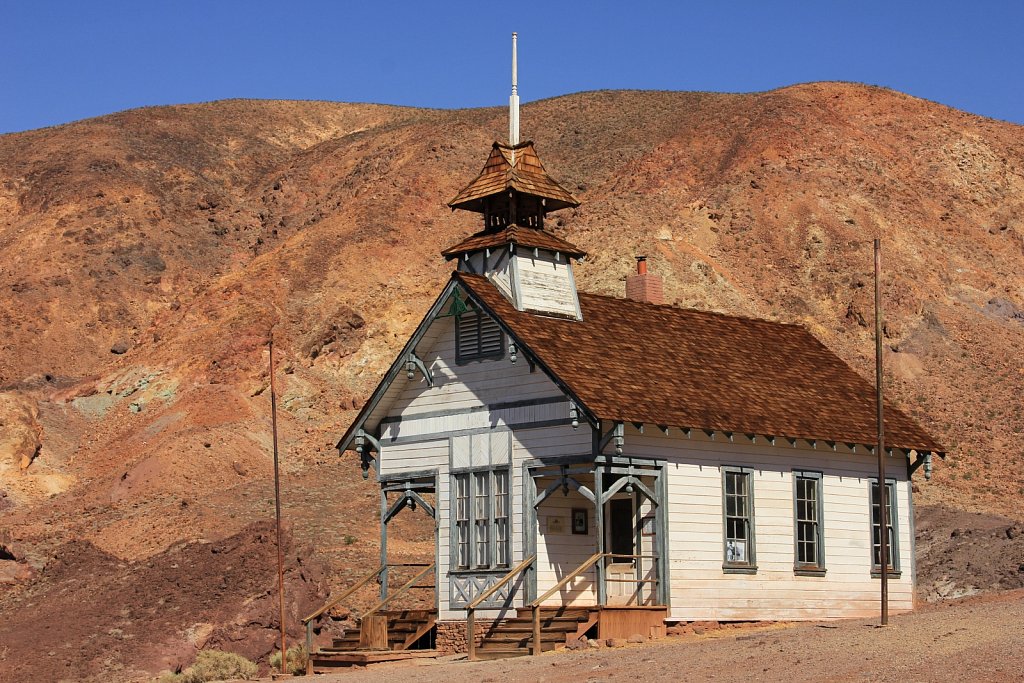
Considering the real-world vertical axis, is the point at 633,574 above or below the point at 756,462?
below

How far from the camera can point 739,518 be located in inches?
1090

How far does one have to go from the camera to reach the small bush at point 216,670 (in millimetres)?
30688

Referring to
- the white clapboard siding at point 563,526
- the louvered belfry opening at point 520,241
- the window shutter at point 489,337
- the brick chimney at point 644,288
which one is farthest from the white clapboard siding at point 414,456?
the brick chimney at point 644,288

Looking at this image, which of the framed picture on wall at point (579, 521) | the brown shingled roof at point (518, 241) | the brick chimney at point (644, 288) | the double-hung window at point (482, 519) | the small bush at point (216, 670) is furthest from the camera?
the brick chimney at point (644, 288)

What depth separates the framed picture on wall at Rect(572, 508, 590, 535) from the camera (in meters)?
27.4

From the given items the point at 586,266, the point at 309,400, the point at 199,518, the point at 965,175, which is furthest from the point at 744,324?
the point at 965,175

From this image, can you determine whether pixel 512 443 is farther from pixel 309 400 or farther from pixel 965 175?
pixel 965 175

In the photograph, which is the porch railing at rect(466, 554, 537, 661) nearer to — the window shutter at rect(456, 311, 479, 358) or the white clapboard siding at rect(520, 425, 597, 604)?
the white clapboard siding at rect(520, 425, 597, 604)

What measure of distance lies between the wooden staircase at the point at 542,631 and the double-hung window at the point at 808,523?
539 centimetres

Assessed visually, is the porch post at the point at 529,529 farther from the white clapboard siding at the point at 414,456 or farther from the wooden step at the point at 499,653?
the white clapboard siding at the point at 414,456

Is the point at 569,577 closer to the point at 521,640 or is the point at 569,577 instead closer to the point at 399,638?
the point at 521,640

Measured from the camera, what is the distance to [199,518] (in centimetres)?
4891

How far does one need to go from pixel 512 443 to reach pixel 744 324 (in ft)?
26.8

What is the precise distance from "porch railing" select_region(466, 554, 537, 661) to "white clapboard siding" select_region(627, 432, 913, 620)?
8.54 feet
